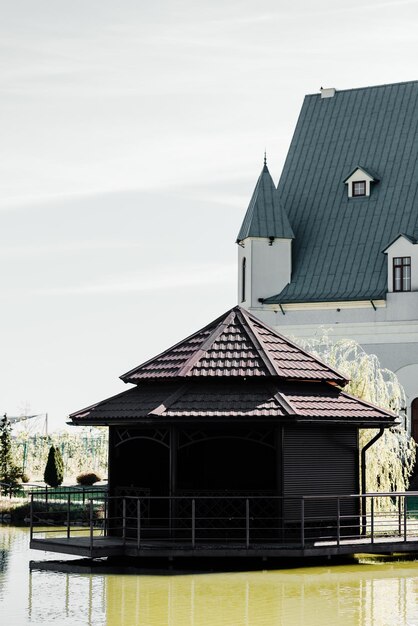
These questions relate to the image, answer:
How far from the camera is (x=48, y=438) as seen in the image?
203 ft

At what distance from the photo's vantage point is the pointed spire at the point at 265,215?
5466 cm

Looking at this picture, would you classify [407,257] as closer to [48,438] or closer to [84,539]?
[48,438]

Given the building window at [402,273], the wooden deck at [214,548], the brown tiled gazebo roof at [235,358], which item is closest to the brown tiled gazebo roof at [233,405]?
the brown tiled gazebo roof at [235,358]

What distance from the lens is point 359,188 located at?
5531 cm

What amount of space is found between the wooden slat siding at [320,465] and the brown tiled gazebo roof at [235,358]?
1.26 meters

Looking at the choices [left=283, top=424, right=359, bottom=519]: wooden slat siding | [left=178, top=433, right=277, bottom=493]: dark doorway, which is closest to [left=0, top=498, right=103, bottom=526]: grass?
[left=178, top=433, right=277, bottom=493]: dark doorway

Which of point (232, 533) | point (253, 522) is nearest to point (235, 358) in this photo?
point (253, 522)

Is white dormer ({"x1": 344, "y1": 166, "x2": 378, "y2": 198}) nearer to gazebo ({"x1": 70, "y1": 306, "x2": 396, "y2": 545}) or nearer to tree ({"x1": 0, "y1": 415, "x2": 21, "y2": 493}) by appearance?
tree ({"x1": 0, "y1": 415, "x2": 21, "y2": 493})

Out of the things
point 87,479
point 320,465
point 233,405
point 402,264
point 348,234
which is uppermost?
point 348,234

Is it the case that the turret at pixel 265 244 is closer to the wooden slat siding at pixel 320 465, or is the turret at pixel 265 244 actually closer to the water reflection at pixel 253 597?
the wooden slat siding at pixel 320 465

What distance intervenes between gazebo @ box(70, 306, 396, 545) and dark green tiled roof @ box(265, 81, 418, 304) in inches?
984

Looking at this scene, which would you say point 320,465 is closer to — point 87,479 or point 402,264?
point 87,479

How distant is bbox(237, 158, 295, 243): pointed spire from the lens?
2152 inches

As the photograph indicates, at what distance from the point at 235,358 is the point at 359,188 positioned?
28944mm
